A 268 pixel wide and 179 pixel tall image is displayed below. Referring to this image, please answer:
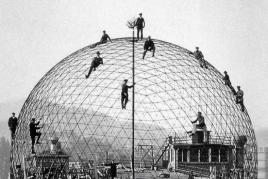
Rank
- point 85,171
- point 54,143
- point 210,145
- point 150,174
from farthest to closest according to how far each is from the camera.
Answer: point 54,143
point 210,145
point 150,174
point 85,171

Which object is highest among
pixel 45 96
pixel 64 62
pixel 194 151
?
pixel 64 62

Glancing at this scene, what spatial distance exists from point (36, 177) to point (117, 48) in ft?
33.0

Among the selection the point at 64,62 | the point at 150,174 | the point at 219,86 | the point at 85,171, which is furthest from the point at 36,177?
the point at 219,86

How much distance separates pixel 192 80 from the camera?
32.1 m

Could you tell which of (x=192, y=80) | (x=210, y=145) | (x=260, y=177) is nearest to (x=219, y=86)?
(x=192, y=80)

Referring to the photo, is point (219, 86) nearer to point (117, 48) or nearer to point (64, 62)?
point (117, 48)

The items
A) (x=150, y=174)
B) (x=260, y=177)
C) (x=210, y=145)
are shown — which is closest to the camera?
(x=150, y=174)

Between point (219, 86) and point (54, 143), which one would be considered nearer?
point (219, 86)

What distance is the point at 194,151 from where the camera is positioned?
3061 centimetres

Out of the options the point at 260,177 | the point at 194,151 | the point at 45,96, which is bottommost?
the point at 260,177

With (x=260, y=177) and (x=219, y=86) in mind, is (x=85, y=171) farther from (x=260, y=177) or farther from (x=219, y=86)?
(x=260, y=177)

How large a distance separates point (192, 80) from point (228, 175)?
7.83 meters

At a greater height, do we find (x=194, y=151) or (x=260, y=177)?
(x=194, y=151)

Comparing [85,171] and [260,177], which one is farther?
[260,177]
